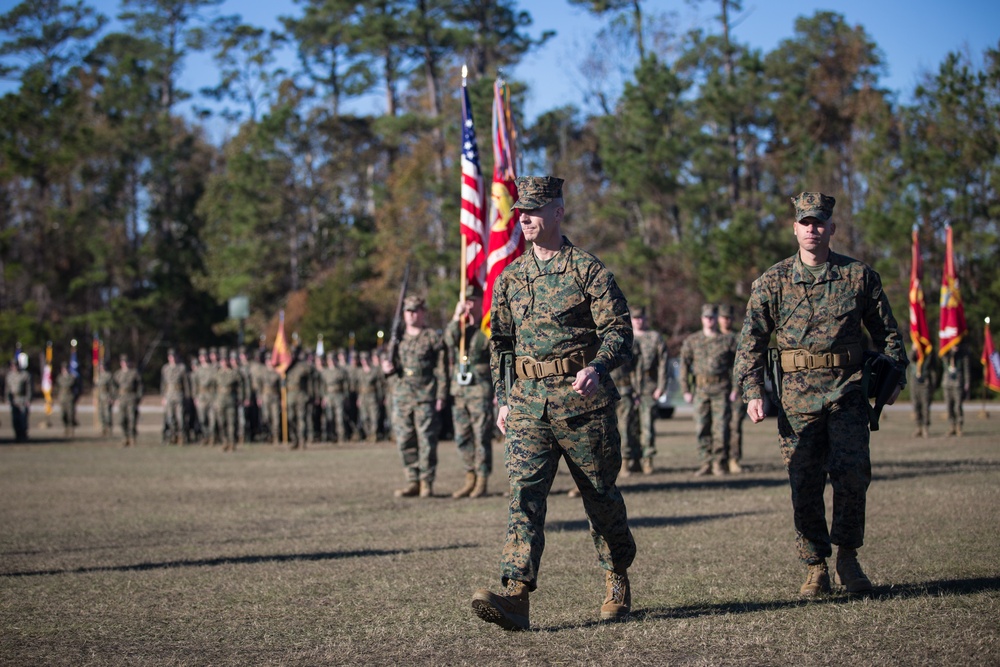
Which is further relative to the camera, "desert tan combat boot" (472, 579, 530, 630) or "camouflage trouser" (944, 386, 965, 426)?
"camouflage trouser" (944, 386, 965, 426)

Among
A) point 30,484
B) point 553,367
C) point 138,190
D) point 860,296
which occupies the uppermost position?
point 138,190

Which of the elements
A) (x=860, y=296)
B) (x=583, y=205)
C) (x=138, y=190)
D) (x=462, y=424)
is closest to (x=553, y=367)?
(x=860, y=296)

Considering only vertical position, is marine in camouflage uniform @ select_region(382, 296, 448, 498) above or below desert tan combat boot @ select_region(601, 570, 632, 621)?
above

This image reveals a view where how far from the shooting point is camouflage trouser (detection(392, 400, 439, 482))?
41.7 feet

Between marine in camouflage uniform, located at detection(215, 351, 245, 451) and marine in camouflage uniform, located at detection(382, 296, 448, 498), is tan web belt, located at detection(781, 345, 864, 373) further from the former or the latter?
marine in camouflage uniform, located at detection(215, 351, 245, 451)

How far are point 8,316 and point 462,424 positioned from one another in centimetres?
4281

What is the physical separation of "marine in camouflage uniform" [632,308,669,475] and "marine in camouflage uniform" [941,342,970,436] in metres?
8.47

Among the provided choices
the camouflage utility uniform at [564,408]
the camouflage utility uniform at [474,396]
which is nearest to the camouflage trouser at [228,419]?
the camouflage utility uniform at [474,396]

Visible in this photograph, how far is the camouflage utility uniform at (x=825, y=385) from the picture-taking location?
6.44 meters

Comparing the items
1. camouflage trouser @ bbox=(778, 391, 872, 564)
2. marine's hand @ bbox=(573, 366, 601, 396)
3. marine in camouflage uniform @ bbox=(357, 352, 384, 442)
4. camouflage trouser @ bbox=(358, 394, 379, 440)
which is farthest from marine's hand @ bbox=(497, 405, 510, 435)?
camouflage trouser @ bbox=(358, 394, 379, 440)

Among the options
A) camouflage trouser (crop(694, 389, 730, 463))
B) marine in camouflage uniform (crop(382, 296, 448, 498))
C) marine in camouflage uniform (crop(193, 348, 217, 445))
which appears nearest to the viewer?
marine in camouflage uniform (crop(382, 296, 448, 498))

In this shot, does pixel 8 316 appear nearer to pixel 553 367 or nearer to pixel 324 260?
pixel 324 260

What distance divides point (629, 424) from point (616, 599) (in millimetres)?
8280

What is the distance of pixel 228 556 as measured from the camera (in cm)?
897
